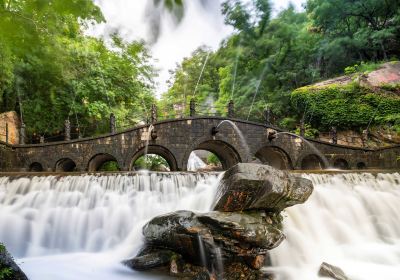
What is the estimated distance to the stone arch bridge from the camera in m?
18.0

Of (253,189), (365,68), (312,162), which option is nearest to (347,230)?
(253,189)

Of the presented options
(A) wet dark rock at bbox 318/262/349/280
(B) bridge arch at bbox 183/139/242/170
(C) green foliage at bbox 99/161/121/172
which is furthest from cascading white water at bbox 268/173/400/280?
(C) green foliage at bbox 99/161/121/172

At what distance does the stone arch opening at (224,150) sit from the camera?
22094 millimetres

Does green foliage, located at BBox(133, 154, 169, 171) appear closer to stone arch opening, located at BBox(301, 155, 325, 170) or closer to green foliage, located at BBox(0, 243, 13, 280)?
stone arch opening, located at BBox(301, 155, 325, 170)

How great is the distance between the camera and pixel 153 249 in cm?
692

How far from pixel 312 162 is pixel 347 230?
15179 mm

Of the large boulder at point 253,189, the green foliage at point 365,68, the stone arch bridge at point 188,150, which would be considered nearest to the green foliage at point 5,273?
the large boulder at point 253,189

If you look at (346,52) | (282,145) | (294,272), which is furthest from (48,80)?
(346,52)

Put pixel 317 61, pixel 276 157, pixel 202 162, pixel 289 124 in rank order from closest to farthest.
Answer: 1. pixel 276 157
2. pixel 289 124
3. pixel 317 61
4. pixel 202 162

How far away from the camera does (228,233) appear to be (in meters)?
6.03

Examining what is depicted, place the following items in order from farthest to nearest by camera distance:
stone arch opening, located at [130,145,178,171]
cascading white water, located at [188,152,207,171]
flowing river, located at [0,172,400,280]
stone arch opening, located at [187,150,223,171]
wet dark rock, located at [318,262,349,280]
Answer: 1. cascading white water, located at [188,152,207,171]
2. stone arch opening, located at [187,150,223,171]
3. stone arch opening, located at [130,145,178,171]
4. flowing river, located at [0,172,400,280]
5. wet dark rock, located at [318,262,349,280]

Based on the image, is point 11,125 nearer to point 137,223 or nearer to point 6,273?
point 137,223

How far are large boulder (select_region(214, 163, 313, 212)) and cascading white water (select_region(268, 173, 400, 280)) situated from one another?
4.94ft

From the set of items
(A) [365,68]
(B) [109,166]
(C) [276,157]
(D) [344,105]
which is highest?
(A) [365,68]
